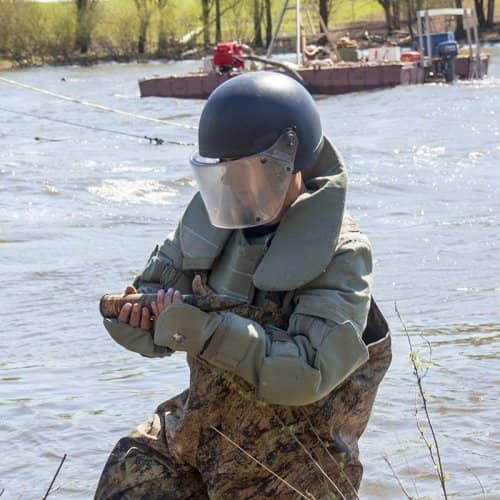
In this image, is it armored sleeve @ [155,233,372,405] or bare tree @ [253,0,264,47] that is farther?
bare tree @ [253,0,264,47]

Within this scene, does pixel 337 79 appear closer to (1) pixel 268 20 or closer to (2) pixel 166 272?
(2) pixel 166 272

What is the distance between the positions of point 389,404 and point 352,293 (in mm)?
3416

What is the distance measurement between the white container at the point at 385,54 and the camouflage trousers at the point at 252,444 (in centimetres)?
3778

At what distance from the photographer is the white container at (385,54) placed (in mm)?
40125

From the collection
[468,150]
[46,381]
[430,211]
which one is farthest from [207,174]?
[468,150]

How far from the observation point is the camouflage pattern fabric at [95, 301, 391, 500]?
288 cm

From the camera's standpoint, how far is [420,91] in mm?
35375

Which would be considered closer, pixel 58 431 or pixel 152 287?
pixel 152 287

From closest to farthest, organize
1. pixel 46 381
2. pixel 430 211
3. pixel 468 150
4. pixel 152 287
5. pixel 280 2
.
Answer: pixel 152 287, pixel 46 381, pixel 430 211, pixel 468 150, pixel 280 2

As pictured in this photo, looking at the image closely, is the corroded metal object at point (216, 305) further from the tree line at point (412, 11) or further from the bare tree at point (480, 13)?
the bare tree at point (480, 13)

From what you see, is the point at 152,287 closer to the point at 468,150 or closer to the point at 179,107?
the point at 468,150

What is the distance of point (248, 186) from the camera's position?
2734mm

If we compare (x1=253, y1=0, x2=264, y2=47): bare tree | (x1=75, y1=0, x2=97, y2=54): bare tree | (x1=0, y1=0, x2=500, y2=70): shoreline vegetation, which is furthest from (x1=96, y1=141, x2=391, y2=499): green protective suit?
(x1=253, y1=0, x2=264, y2=47): bare tree

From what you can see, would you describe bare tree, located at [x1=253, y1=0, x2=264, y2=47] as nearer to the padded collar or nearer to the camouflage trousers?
the camouflage trousers
